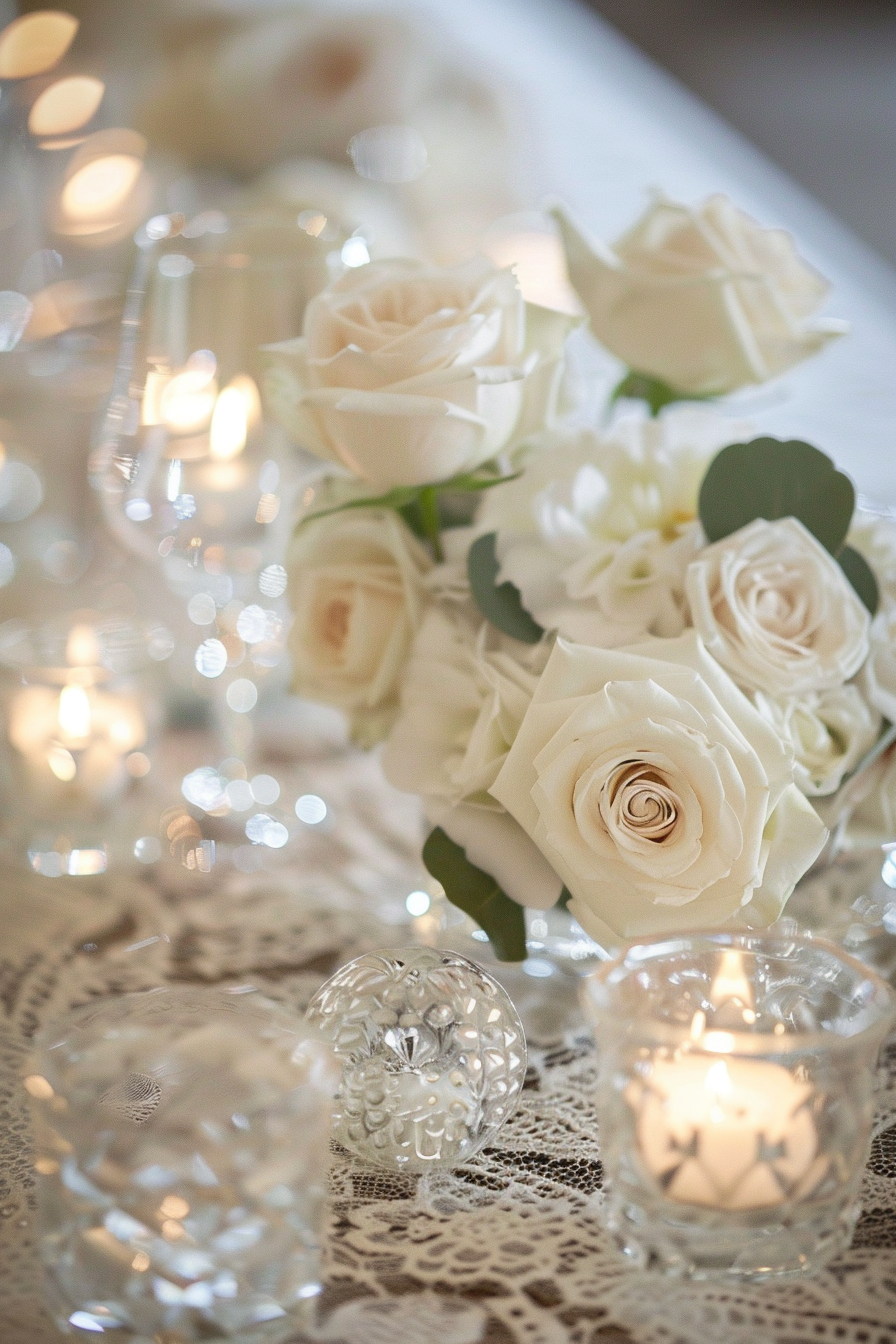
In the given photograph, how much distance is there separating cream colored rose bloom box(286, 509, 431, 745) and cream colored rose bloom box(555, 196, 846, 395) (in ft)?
0.47

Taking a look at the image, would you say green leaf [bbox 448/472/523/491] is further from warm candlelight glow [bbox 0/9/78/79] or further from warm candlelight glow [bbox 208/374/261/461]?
warm candlelight glow [bbox 0/9/78/79]

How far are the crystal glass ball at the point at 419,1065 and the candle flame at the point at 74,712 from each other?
0.31 metres

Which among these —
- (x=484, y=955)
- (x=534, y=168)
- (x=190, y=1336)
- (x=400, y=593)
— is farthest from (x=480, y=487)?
(x=534, y=168)

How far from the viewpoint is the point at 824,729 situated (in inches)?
17.9

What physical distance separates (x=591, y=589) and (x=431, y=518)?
0.10m

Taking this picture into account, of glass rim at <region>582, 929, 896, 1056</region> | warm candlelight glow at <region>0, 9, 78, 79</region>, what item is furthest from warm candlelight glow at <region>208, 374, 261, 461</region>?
warm candlelight glow at <region>0, 9, 78, 79</region>

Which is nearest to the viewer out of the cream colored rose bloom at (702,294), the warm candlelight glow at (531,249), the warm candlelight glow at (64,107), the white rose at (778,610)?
the white rose at (778,610)

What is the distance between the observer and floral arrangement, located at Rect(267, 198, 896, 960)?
399 millimetres

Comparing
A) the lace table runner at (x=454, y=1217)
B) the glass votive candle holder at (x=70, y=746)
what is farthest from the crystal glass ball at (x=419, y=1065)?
the glass votive candle holder at (x=70, y=746)

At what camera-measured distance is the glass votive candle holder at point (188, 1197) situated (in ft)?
1.04

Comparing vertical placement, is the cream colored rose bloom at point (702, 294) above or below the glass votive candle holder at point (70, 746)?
above

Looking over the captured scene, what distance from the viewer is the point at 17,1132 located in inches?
17.0

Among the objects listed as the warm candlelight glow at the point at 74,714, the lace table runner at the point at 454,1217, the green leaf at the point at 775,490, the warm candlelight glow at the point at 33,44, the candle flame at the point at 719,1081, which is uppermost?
the warm candlelight glow at the point at 33,44

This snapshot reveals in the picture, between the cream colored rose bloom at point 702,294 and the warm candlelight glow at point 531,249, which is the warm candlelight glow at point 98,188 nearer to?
the warm candlelight glow at point 531,249
